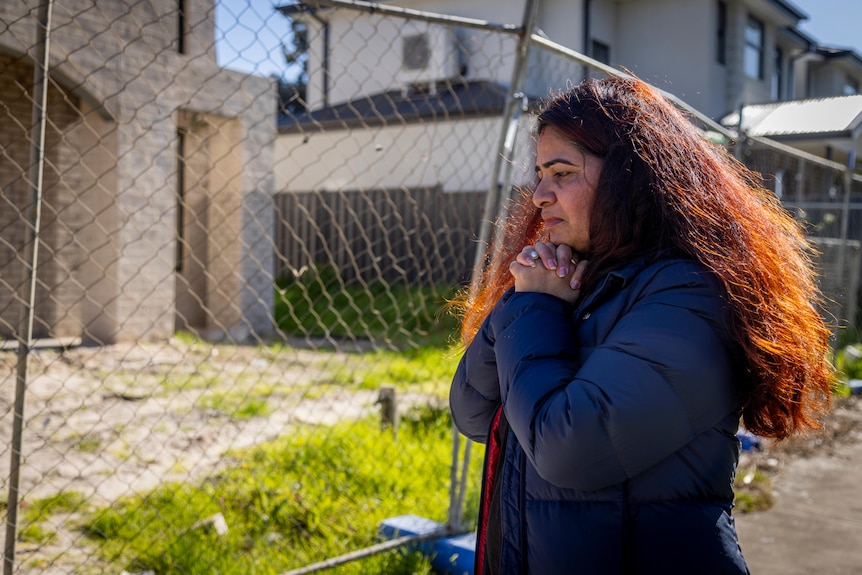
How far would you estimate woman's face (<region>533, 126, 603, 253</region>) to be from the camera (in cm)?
168

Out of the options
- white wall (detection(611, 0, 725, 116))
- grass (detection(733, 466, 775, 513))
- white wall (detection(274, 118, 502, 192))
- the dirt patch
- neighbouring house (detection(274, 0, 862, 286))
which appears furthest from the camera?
white wall (detection(611, 0, 725, 116))

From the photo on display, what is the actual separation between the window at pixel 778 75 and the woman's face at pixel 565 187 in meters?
22.5

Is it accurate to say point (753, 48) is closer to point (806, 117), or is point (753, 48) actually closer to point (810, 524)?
point (806, 117)

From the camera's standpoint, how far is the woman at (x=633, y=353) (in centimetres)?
141

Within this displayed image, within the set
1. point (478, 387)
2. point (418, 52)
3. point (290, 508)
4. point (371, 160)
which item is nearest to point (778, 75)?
point (418, 52)

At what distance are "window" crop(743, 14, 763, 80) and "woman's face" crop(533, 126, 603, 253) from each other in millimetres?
20225

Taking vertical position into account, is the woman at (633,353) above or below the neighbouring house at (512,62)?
below

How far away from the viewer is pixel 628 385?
1.39 meters

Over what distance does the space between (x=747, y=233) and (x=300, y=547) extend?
8.59ft


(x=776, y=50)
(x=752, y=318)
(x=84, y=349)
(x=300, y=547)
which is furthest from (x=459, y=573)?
(x=776, y=50)

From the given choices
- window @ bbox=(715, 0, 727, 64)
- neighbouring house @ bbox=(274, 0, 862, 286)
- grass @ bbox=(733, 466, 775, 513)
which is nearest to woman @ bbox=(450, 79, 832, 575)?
grass @ bbox=(733, 466, 775, 513)

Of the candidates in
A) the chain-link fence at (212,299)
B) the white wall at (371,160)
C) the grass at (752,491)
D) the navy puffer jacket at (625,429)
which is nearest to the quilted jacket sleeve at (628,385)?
the navy puffer jacket at (625,429)

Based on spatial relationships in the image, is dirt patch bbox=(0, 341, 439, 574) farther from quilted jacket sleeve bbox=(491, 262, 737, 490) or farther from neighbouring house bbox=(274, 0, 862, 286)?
neighbouring house bbox=(274, 0, 862, 286)

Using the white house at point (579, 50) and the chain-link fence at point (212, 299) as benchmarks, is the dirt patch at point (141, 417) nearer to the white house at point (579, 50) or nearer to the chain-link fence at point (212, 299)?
the chain-link fence at point (212, 299)
